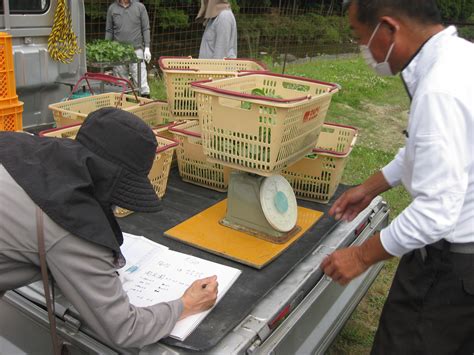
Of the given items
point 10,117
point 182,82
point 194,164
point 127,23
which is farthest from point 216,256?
point 127,23

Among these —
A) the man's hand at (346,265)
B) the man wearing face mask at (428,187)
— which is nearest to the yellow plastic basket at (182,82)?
the man wearing face mask at (428,187)

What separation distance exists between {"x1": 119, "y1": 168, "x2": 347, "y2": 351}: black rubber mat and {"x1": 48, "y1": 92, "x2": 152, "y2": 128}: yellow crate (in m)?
0.70

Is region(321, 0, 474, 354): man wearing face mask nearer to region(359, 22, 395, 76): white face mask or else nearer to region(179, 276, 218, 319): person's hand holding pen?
region(359, 22, 395, 76): white face mask

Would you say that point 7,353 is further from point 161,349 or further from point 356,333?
point 356,333

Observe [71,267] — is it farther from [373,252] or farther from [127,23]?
[127,23]

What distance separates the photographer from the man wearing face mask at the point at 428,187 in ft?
5.10

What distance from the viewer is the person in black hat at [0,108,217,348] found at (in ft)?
4.95

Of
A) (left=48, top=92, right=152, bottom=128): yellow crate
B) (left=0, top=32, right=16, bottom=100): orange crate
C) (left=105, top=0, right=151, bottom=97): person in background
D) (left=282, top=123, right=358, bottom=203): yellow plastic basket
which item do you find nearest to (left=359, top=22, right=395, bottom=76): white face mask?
(left=282, top=123, right=358, bottom=203): yellow plastic basket

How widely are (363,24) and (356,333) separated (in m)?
2.32

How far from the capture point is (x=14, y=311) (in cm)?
214

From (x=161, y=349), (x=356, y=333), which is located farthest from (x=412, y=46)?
(x=356, y=333)

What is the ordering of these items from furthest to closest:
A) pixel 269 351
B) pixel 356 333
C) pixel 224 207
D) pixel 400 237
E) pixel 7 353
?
pixel 356 333 → pixel 224 207 → pixel 7 353 → pixel 269 351 → pixel 400 237

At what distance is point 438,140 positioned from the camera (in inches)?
60.5

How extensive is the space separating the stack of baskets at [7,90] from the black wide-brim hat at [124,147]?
1.78 metres
